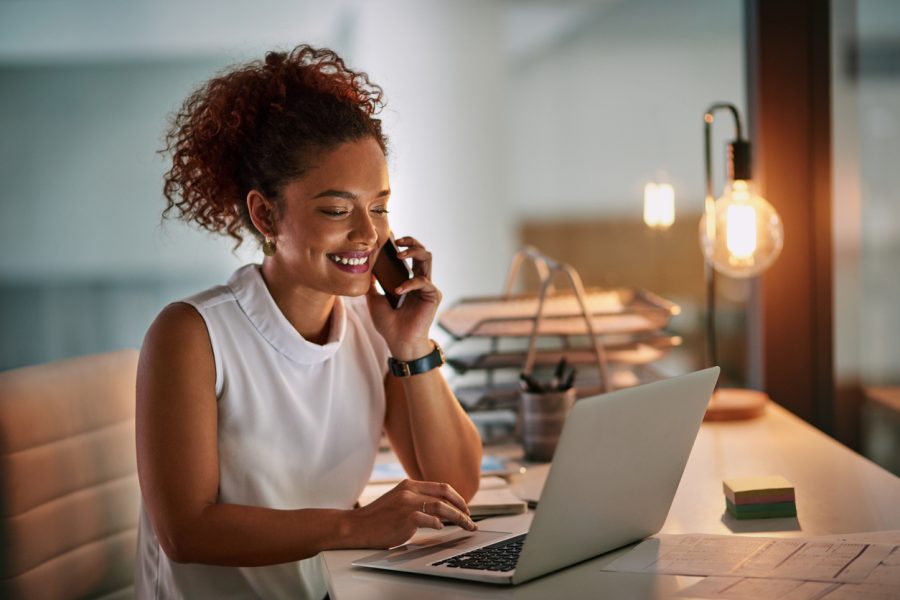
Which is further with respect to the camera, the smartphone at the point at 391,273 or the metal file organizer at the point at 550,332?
the metal file organizer at the point at 550,332

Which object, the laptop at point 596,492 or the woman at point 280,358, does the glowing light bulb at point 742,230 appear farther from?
the laptop at point 596,492

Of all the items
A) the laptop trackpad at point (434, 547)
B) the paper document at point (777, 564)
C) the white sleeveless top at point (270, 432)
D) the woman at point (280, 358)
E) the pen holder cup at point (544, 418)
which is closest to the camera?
the paper document at point (777, 564)

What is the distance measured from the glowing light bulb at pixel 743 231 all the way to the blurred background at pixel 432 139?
0.39 m

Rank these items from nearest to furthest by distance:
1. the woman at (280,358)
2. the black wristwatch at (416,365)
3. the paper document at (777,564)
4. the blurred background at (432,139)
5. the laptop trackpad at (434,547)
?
the paper document at (777,564) → the laptop trackpad at (434,547) → the woman at (280,358) → the black wristwatch at (416,365) → the blurred background at (432,139)

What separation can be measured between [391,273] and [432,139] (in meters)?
0.83

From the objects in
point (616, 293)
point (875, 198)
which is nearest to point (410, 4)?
point (616, 293)

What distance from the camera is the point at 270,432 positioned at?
1.44 m

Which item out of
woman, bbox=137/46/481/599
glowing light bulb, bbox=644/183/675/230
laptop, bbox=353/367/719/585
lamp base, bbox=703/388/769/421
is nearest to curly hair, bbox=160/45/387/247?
woman, bbox=137/46/481/599

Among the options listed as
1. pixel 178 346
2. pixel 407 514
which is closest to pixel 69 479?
pixel 178 346

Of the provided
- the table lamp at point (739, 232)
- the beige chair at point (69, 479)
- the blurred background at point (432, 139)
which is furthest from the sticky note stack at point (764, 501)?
the blurred background at point (432, 139)

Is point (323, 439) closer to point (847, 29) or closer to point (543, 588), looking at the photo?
point (543, 588)

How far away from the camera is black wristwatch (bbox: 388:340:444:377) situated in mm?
1557

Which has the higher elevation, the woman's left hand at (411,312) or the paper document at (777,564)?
the woman's left hand at (411,312)

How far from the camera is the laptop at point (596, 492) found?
1018 mm
